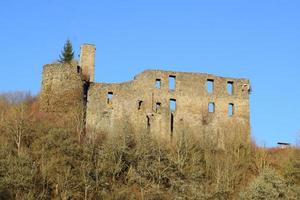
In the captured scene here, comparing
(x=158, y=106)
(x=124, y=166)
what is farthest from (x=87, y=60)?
(x=124, y=166)

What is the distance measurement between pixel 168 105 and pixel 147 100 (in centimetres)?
153

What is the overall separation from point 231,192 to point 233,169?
2.90 meters

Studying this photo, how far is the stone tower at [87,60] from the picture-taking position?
48.3 meters

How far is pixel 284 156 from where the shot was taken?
43.4 m

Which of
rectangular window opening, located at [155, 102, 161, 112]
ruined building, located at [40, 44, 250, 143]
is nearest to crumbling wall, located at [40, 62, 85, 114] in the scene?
ruined building, located at [40, 44, 250, 143]

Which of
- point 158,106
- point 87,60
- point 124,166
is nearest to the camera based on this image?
point 124,166

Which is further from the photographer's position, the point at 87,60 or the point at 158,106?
the point at 87,60

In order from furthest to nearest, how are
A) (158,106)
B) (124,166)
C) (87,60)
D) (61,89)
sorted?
(87,60), (158,106), (61,89), (124,166)

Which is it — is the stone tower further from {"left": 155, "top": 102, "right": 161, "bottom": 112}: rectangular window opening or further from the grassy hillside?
the grassy hillside

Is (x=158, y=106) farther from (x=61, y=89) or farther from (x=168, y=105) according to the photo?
(x=61, y=89)

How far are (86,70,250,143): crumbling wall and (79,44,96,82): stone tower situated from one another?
2.46 meters

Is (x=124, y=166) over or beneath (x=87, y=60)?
beneath

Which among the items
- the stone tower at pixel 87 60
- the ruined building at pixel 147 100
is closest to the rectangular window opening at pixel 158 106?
the ruined building at pixel 147 100

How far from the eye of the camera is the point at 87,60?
48594 mm
